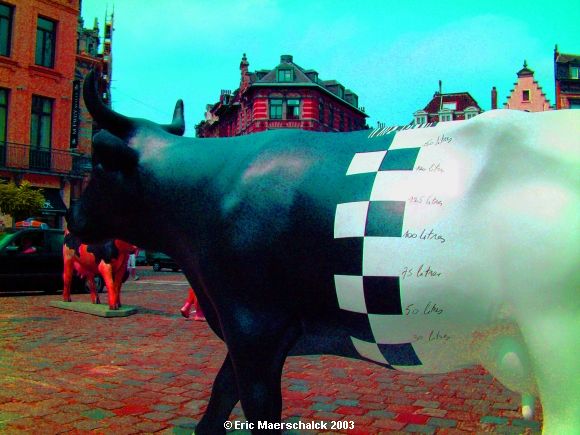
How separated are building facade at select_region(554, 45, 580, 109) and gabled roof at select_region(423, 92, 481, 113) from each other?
10427 millimetres

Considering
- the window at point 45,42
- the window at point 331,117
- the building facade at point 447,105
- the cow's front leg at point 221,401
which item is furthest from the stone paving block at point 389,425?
the building facade at point 447,105

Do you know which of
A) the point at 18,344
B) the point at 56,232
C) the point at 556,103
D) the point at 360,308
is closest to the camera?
the point at 360,308

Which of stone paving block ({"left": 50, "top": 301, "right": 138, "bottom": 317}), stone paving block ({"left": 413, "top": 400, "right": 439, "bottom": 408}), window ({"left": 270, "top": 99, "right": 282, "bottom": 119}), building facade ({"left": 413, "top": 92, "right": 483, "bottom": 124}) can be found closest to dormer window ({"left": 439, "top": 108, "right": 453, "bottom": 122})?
building facade ({"left": 413, "top": 92, "right": 483, "bottom": 124})

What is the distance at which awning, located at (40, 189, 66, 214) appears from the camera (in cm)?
2653

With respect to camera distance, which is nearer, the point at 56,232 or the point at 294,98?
the point at 56,232

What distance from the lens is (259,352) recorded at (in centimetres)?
239

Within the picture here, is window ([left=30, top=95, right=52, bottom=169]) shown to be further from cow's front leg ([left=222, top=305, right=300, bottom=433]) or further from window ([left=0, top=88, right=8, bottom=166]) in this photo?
cow's front leg ([left=222, top=305, right=300, bottom=433])

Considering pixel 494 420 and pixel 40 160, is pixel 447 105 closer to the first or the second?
pixel 40 160

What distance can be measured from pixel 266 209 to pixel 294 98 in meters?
46.5

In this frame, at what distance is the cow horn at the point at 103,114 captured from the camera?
8.75ft

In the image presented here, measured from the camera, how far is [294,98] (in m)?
47.5

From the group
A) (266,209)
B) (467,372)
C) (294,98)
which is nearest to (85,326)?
(467,372)

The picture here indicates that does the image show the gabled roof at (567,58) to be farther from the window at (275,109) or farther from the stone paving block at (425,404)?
the stone paving block at (425,404)

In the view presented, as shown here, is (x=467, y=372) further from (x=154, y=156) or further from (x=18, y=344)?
(x=18, y=344)
